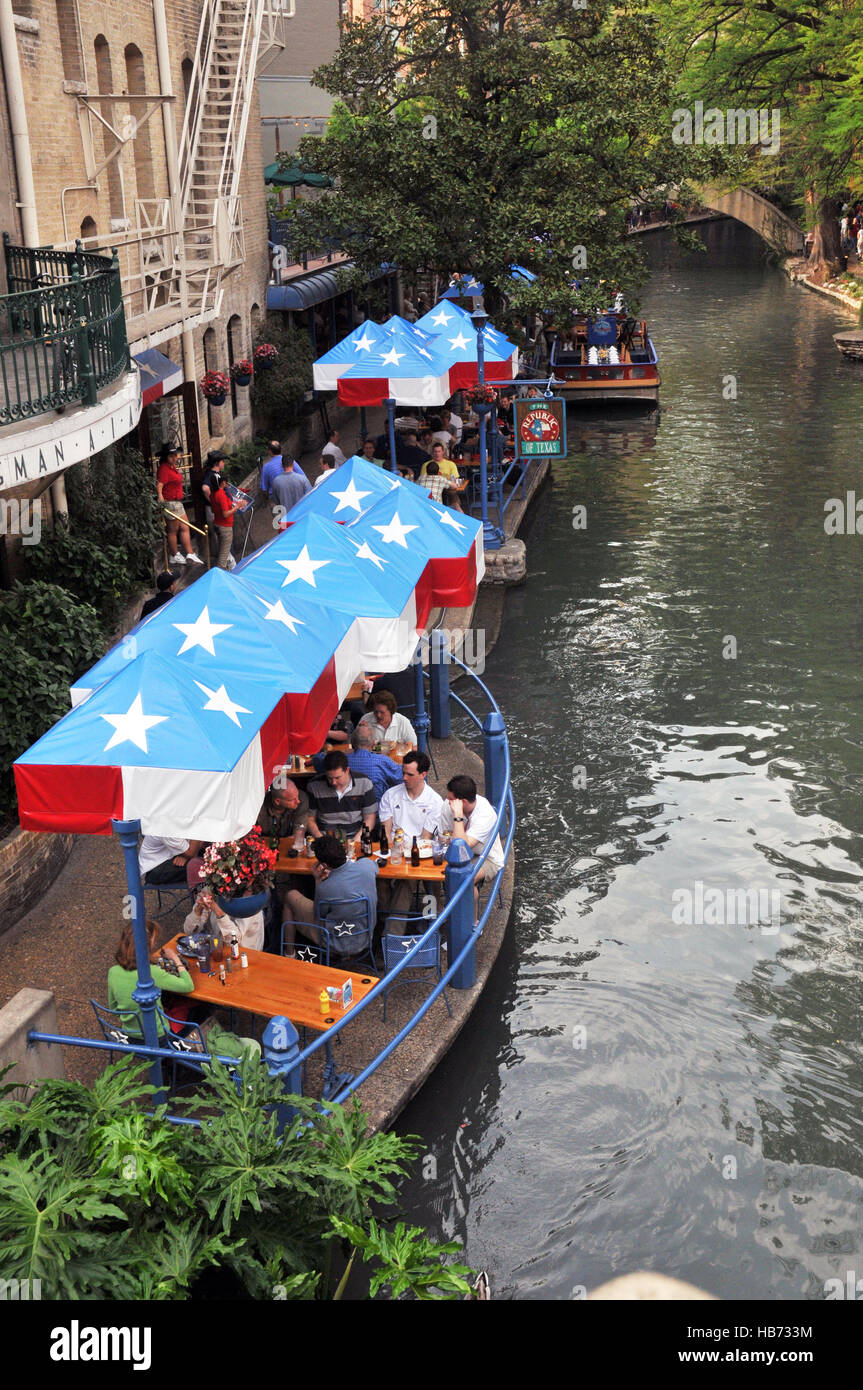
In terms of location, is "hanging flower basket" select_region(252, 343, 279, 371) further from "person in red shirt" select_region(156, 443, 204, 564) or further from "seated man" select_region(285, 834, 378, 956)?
"seated man" select_region(285, 834, 378, 956)

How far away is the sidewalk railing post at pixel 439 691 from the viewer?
14.5 meters

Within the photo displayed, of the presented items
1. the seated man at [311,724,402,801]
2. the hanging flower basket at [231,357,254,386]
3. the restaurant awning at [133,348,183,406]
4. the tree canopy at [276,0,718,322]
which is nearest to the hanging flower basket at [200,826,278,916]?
the seated man at [311,724,402,801]

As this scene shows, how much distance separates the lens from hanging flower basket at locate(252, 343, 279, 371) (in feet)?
84.2

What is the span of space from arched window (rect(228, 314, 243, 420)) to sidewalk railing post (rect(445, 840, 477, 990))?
17094 millimetres

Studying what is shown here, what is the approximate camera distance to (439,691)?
47.7ft

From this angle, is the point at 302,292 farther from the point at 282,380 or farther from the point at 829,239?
the point at 829,239

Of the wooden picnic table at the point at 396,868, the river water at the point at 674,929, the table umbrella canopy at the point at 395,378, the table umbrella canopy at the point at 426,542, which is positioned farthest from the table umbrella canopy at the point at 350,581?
the table umbrella canopy at the point at 395,378

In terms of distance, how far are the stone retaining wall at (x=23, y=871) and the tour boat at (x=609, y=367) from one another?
23925 mm

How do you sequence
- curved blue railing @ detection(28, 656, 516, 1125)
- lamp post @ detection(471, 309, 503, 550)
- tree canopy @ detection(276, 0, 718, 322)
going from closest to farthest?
1. curved blue railing @ detection(28, 656, 516, 1125)
2. lamp post @ detection(471, 309, 503, 550)
3. tree canopy @ detection(276, 0, 718, 322)

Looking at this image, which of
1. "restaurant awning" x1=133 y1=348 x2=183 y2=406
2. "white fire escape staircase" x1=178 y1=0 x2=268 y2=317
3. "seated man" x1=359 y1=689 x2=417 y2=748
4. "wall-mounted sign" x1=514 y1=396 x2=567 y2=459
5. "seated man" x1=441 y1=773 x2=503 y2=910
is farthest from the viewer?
"wall-mounted sign" x1=514 y1=396 x2=567 y2=459

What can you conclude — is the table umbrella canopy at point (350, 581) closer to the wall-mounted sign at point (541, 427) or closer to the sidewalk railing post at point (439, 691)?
the sidewalk railing post at point (439, 691)
